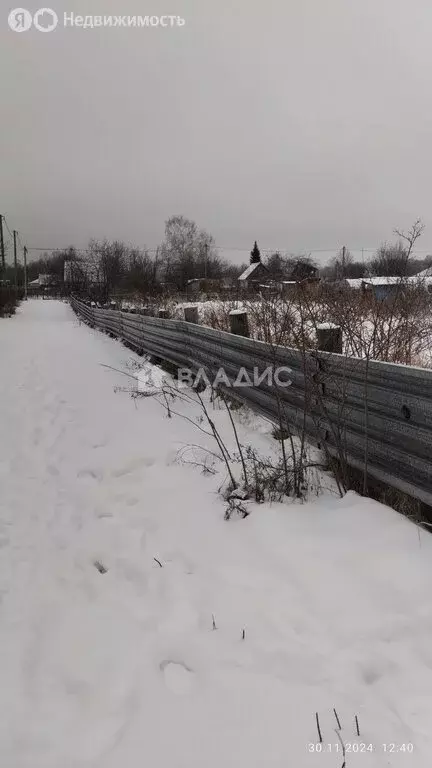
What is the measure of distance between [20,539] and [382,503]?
7.09 ft

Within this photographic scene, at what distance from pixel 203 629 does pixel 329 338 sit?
82.7 inches

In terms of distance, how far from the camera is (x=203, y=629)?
2.09 metres

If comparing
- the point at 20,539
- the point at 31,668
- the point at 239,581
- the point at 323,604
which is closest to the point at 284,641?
the point at 323,604

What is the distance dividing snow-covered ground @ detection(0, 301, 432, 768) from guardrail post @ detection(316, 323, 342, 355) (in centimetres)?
103

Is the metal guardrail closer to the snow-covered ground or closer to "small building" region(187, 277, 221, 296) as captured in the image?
the snow-covered ground

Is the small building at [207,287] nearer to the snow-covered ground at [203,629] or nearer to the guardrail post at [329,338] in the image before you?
the guardrail post at [329,338]

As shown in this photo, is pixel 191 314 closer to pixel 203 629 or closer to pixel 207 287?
pixel 203 629

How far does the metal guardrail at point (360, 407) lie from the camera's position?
99.0 inches

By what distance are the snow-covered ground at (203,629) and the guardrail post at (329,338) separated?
1.03 m

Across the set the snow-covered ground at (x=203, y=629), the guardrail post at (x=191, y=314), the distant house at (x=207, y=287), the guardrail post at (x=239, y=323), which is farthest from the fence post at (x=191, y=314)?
the distant house at (x=207, y=287)

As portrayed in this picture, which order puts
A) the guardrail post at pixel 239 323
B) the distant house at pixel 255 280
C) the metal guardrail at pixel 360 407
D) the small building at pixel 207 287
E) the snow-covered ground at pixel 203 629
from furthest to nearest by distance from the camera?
the small building at pixel 207 287
the distant house at pixel 255 280
the guardrail post at pixel 239 323
the metal guardrail at pixel 360 407
the snow-covered ground at pixel 203 629

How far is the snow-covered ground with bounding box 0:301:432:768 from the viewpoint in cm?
158

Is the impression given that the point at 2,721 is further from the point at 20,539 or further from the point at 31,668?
the point at 20,539

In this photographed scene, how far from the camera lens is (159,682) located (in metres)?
1.83
